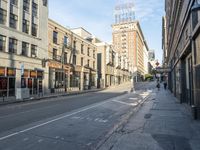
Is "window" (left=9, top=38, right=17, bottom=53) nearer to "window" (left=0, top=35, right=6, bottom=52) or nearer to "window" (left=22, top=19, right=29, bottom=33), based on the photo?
"window" (left=0, top=35, right=6, bottom=52)

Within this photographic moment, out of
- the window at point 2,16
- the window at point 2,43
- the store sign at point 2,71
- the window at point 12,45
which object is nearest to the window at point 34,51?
the window at point 12,45

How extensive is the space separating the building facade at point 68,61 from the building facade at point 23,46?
88.6 inches

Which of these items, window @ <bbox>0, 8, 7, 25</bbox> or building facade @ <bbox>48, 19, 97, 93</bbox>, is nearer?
window @ <bbox>0, 8, 7, 25</bbox>

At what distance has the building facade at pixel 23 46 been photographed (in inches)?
990

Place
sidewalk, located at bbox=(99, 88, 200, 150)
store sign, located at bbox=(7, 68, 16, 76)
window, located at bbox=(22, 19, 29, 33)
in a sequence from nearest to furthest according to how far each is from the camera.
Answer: sidewalk, located at bbox=(99, 88, 200, 150), store sign, located at bbox=(7, 68, 16, 76), window, located at bbox=(22, 19, 29, 33)

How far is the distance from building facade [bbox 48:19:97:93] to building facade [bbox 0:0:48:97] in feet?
7.38

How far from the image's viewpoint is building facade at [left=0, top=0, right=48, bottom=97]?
82.5 ft

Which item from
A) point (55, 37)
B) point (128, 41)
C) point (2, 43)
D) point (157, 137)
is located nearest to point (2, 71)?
point (2, 43)

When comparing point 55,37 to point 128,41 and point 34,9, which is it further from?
point 128,41

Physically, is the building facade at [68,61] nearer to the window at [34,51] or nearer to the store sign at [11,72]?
the window at [34,51]

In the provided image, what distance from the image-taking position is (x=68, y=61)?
1576 inches

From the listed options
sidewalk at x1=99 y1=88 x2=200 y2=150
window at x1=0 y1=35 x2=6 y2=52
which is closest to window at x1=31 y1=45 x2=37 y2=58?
window at x1=0 y1=35 x2=6 y2=52

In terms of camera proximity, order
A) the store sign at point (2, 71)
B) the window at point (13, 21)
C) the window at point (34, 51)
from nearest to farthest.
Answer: the store sign at point (2, 71) → the window at point (13, 21) → the window at point (34, 51)

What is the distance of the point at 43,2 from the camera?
1300 inches
